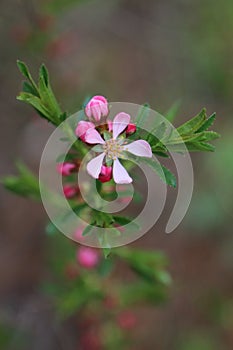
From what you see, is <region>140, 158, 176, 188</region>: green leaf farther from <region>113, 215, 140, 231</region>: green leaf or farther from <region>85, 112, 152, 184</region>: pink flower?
<region>113, 215, 140, 231</region>: green leaf

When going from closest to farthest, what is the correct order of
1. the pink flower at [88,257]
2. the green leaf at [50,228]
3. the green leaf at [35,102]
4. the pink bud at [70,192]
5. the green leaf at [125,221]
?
the green leaf at [35,102] → the green leaf at [125,221] → the green leaf at [50,228] → the pink bud at [70,192] → the pink flower at [88,257]

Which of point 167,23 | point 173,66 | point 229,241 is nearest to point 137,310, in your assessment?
point 229,241

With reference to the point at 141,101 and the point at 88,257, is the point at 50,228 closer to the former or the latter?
Answer: the point at 88,257

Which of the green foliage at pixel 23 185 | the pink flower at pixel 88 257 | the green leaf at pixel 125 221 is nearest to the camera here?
the green leaf at pixel 125 221

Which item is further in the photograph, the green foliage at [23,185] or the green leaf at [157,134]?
the green foliage at [23,185]

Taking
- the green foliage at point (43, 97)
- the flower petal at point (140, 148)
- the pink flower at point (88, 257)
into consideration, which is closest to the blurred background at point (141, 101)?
the pink flower at point (88, 257)

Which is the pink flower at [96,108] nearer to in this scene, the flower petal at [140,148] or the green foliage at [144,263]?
the flower petal at [140,148]
